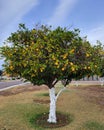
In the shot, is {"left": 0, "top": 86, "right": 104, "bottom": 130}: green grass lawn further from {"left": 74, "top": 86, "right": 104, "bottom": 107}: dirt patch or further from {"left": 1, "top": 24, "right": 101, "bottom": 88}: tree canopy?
{"left": 1, "top": 24, "right": 101, "bottom": 88}: tree canopy

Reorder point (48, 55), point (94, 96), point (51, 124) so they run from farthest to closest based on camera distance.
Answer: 1. point (94, 96)
2. point (51, 124)
3. point (48, 55)

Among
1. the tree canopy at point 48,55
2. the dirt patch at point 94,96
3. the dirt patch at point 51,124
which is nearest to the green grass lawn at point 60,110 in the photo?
the dirt patch at point 51,124

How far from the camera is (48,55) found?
13164 mm

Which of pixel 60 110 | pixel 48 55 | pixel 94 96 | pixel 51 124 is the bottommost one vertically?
pixel 51 124

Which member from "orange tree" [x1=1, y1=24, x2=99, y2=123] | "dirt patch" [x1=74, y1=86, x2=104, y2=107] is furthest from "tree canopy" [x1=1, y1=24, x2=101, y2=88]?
"dirt patch" [x1=74, y1=86, x2=104, y2=107]

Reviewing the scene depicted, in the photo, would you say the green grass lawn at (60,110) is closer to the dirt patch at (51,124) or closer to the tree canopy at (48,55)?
the dirt patch at (51,124)

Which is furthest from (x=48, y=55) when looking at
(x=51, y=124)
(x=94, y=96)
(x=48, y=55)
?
(x=94, y=96)

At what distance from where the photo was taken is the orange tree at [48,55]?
41.7 feet

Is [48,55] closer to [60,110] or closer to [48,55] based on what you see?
[48,55]

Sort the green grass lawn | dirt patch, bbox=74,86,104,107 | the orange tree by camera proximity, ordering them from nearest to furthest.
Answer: the orange tree
the green grass lawn
dirt patch, bbox=74,86,104,107

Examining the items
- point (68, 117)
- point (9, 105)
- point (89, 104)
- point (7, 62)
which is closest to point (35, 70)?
point (7, 62)

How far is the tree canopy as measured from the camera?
12.7 meters

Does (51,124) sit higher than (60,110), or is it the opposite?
(60,110)

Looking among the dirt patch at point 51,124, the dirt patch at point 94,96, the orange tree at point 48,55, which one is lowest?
the dirt patch at point 51,124
